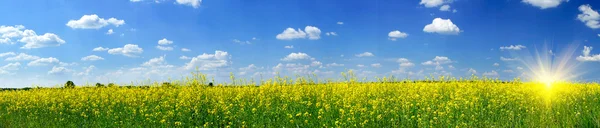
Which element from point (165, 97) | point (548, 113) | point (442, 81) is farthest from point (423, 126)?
point (442, 81)

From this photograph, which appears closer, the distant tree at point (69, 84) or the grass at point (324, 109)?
the grass at point (324, 109)

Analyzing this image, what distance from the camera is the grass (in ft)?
34.1

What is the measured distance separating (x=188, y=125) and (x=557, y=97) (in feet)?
40.6

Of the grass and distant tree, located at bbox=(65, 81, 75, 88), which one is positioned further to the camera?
distant tree, located at bbox=(65, 81, 75, 88)

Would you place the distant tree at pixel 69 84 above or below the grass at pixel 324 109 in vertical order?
above

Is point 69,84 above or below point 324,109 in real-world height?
above

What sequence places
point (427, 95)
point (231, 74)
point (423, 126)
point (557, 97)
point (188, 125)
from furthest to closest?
point (231, 74) < point (557, 97) < point (427, 95) < point (188, 125) < point (423, 126)

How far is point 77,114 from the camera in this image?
15.4 meters

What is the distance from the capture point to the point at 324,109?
13039mm

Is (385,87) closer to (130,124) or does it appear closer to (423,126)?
(423,126)

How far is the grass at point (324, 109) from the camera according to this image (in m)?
10.4

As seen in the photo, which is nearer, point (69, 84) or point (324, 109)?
point (324, 109)

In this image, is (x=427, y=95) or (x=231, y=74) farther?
(x=231, y=74)

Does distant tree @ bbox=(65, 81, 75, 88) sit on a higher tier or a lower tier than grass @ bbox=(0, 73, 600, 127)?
higher
